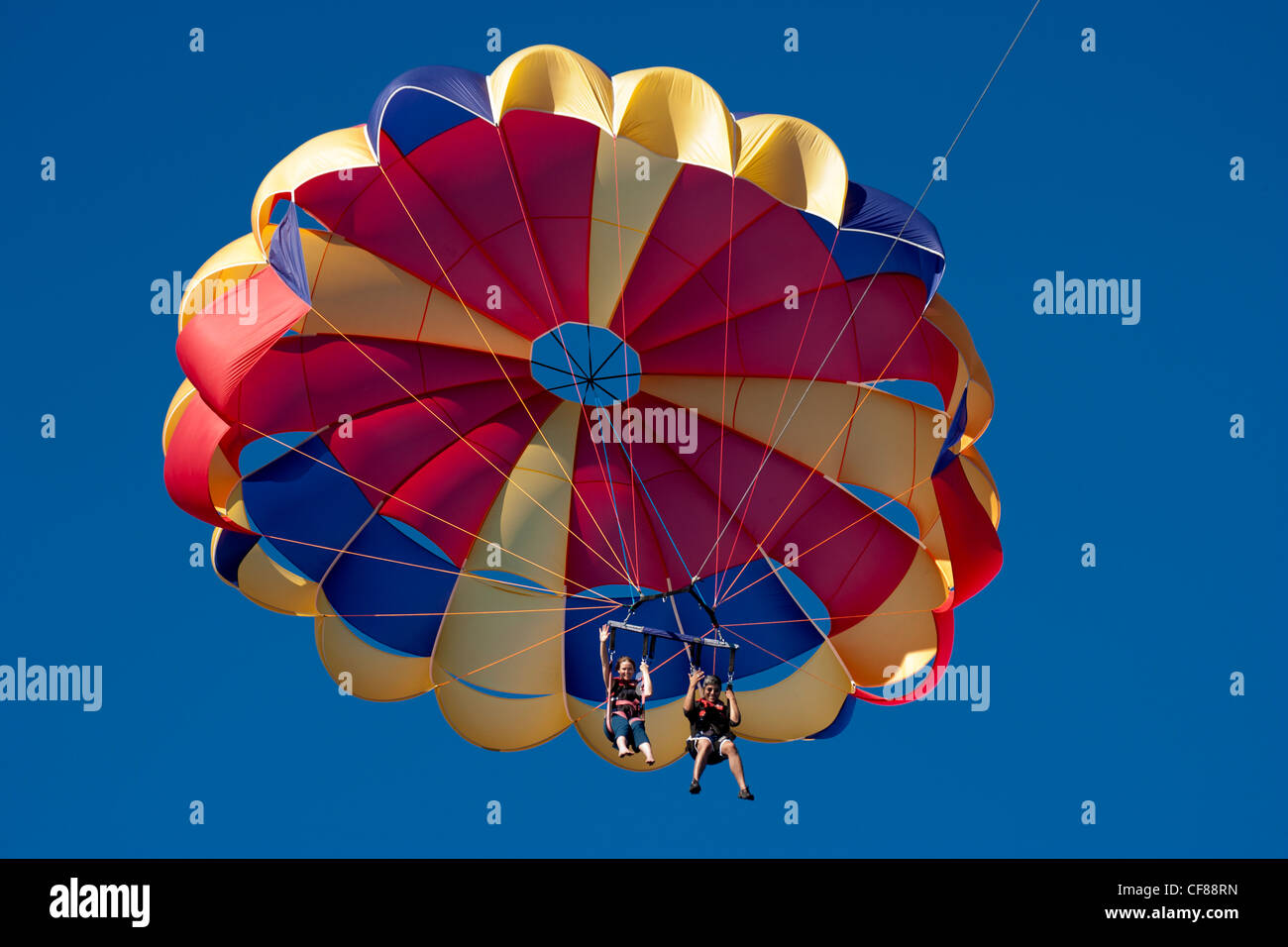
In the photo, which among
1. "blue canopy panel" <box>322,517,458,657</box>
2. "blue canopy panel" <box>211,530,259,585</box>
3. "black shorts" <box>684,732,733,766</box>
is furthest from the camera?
"blue canopy panel" <box>322,517,458,657</box>

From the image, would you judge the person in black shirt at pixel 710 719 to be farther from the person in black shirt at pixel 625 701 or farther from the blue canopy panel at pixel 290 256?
the blue canopy panel at pixel 290 256

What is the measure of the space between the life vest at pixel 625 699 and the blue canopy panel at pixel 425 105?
13.5ft

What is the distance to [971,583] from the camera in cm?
1349

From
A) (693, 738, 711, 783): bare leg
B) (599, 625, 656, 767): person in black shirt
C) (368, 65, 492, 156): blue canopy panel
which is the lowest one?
(693, 738, 711, 783): bare leg

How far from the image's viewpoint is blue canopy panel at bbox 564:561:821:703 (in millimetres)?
14812

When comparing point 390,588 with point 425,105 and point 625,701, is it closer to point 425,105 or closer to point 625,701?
point 625,701

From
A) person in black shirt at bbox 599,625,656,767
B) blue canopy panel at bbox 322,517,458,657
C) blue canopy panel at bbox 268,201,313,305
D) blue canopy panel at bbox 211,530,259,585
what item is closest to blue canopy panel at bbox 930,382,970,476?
person in black shirt at bbox 599,625,656,767

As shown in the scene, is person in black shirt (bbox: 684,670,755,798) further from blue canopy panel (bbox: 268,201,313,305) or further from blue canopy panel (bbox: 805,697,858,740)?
blue canopy panel (bbox: 268,201,313,305)

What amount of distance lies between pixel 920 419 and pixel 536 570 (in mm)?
3475

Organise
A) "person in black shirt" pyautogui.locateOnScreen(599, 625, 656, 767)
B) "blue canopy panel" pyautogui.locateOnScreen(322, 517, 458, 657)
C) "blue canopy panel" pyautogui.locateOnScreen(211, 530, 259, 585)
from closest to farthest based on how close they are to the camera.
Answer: "person in black shirt" pyautogui.locateOnScreen(599, 625, 656, 767), "blue canopy panel" pyautogui.locateOnScreen(211, 530, 259, 585), "blue canopy panel" pyautogui.locateOnScreen(322, 517, 458, 657)

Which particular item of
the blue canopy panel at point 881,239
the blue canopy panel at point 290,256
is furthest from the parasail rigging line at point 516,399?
the blue canopy panel at point 881,239

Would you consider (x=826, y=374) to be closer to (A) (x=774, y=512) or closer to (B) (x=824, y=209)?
(A) (x=774, y=512)

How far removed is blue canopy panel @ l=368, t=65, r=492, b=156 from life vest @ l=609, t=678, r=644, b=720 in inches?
162

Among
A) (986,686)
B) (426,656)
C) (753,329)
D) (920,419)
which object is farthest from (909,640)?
(426,656)
